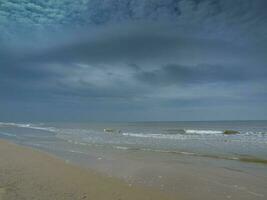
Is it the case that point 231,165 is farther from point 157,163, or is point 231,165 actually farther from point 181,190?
point 181,190

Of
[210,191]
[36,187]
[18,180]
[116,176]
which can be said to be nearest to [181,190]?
[210,191]

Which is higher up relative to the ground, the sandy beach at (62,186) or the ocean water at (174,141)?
the ocean water at (174,141)

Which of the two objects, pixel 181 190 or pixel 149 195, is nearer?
pixel 149 195

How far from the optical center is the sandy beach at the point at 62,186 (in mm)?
6082

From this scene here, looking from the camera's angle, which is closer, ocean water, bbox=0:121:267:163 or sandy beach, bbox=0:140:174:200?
sandy beach, bbox=0:140:174:200

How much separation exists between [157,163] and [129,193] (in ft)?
17.1

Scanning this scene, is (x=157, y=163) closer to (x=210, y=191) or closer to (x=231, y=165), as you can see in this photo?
(x=231, y=165)

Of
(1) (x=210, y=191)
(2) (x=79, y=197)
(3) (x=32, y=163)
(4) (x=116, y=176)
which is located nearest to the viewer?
(2) (x=79, y=197)

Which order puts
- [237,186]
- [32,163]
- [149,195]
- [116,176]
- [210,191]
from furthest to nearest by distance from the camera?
[32,163] → [116,176] → [237,186] → [210,191] → [149,195]

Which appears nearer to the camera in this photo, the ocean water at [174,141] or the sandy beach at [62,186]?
the sandy beach at [62,186]

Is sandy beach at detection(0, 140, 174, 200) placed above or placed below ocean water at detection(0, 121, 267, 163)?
below

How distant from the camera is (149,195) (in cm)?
646

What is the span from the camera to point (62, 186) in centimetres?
694

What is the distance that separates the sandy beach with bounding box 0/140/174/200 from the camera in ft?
20.0
